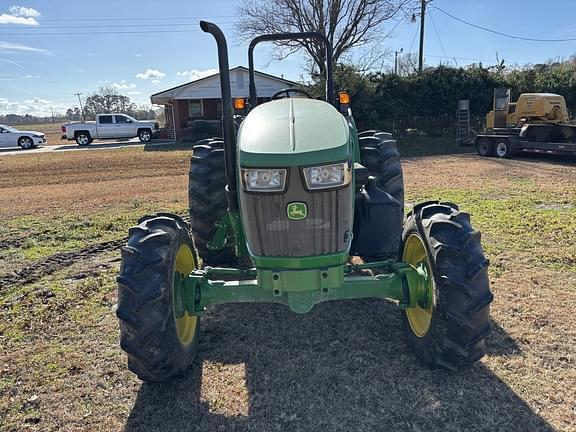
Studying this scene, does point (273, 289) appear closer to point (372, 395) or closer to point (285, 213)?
point (285, 213)

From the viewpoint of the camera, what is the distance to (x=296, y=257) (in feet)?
8.71

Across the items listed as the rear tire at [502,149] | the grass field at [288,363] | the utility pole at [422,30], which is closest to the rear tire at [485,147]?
the rear tire at [502,149]

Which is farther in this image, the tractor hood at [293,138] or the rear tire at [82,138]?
the rear tire at [82,138]

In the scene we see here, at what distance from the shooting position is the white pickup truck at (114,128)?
27036mm

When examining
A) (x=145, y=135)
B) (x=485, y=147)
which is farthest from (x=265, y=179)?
(x=145, y=135)

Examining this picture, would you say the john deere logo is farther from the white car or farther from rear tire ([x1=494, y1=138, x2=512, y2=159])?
the white car

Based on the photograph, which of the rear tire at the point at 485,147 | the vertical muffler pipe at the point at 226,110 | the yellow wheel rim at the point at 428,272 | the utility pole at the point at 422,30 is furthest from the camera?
the utility pole at the point at 422,30

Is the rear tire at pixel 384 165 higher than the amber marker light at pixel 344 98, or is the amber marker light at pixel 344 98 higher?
the amber marker light at pixel 344 98

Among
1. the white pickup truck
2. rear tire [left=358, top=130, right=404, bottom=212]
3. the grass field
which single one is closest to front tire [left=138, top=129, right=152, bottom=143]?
the white pickup truck

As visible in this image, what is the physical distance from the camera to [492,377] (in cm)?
295

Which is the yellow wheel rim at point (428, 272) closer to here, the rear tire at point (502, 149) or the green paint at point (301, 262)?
the green paint at point (301, 262)

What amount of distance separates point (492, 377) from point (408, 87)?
63.0 ft

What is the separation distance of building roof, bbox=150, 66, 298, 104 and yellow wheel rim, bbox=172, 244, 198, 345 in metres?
24.9

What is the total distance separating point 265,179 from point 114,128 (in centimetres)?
2780
